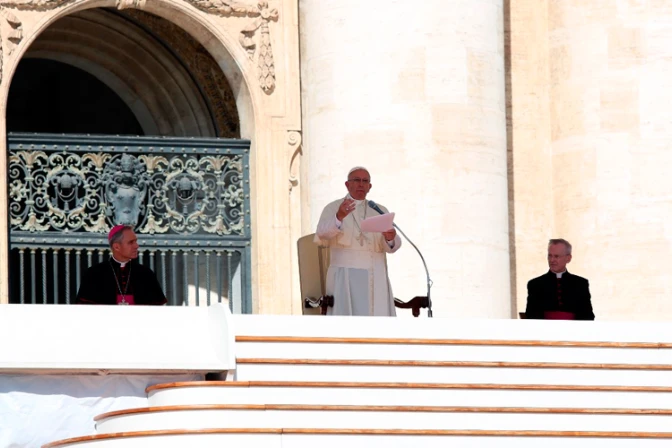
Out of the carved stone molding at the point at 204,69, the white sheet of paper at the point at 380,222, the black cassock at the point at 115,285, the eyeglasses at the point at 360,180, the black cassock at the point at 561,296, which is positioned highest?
the carved stone molding at the point at 204,69

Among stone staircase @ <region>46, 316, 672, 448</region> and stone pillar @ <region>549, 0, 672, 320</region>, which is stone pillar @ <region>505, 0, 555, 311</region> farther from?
stone staircase @ <region>46, 316, 672, 448</region>

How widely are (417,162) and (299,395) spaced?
4209 mm

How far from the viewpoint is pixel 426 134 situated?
14.9m

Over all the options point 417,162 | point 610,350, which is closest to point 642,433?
point 610,350

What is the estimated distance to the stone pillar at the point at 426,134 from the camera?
14.8m

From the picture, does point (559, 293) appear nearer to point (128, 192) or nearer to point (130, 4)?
point (128, 192)

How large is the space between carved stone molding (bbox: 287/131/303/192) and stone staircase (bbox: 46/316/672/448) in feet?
13.4

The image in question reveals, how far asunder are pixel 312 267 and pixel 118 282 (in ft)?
4.35

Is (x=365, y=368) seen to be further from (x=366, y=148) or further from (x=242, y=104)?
(x=242, y=104)

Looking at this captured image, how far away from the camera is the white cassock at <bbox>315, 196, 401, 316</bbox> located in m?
12.9

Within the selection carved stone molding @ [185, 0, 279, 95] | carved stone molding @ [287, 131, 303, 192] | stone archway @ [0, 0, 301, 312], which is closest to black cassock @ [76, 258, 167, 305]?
stone archway @ [0, 0, 301, 312]

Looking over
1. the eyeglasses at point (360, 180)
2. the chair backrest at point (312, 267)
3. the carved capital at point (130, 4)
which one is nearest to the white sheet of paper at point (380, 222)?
the eyeglasses at point (360, 180)

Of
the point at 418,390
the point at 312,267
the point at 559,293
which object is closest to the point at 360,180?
the point at 312,267

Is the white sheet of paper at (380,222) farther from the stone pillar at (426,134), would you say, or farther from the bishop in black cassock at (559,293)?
the stone pillar at (426,134)
